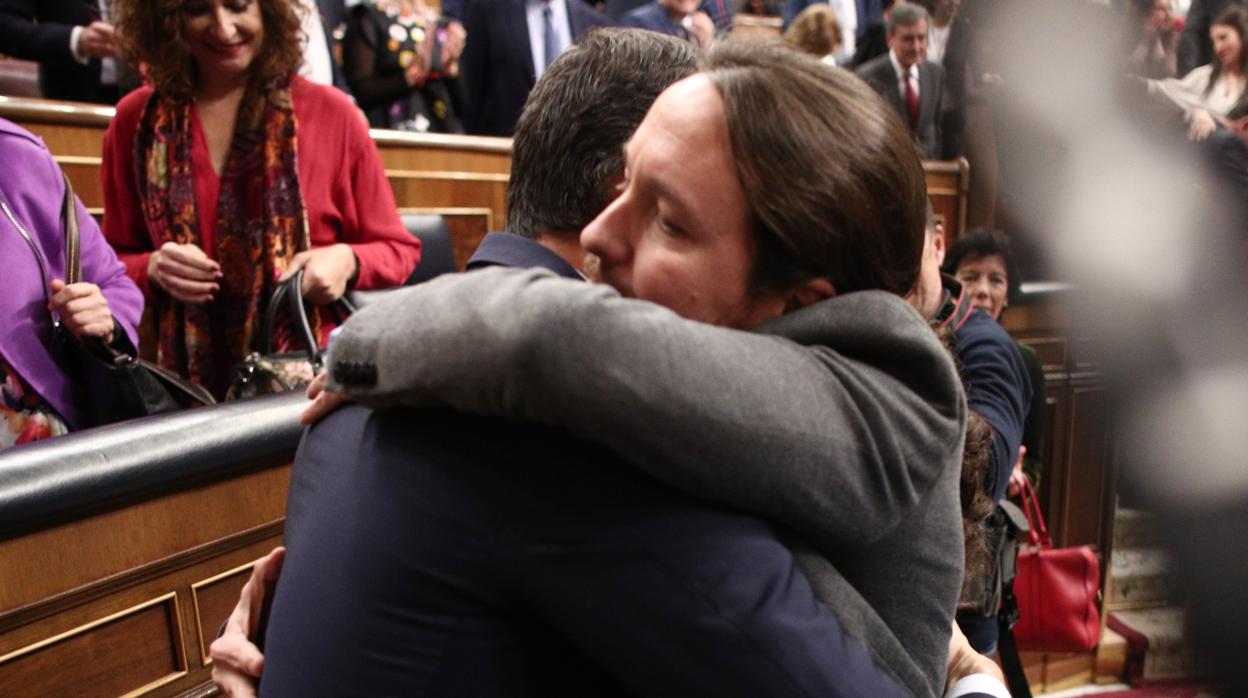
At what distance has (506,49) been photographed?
315 centimetres

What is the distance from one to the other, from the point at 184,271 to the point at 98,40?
0.97 meters

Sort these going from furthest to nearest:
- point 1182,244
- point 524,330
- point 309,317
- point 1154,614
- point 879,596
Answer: point 1154,614, point 1182,244, point 309,317, point 879,596, point 524,330

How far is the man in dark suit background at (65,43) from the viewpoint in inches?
81.8

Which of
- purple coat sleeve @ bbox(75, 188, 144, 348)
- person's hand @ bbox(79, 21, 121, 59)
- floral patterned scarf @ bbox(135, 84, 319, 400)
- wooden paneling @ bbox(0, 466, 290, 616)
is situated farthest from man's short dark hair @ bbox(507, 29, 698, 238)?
person's hand @ bbox(79, 21, 121, 59)

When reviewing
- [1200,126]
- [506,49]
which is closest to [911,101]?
[506,49]

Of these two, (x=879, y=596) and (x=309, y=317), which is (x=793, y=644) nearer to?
(x=879, y=596)

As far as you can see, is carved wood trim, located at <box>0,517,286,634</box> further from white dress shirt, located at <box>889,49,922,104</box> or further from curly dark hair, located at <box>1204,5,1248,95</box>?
white dress shirt, located at <box>889,49,922,104</box>

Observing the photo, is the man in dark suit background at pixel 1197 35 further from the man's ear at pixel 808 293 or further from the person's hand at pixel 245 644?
the person's hand at pixel 245 644

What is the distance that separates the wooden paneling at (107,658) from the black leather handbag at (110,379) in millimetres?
249

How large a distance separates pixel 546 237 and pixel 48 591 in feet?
1.99

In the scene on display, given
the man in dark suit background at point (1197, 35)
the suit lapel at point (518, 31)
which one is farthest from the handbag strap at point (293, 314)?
the man in dark suit background at point (1197, 35)

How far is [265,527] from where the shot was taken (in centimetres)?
114

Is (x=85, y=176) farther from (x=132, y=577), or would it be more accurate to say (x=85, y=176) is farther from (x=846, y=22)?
(x=846, y=22)

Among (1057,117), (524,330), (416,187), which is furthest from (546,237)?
(416,187)
